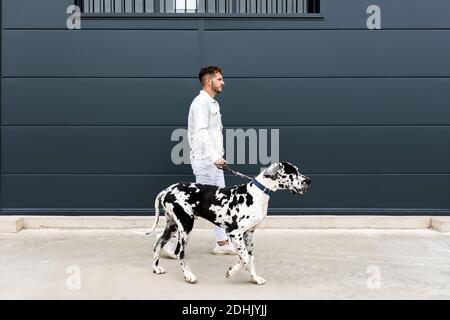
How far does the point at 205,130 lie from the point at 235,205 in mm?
1078

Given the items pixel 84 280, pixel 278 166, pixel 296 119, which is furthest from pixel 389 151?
pixel 84 280

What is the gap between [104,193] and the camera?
25.3ft

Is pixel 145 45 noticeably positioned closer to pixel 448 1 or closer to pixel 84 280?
pixel 84 280

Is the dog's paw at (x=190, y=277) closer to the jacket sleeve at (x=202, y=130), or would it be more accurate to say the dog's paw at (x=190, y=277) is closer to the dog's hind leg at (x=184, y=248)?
the dog's hind leg at (x=184, y=248)

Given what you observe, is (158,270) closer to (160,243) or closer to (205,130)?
(160,243)

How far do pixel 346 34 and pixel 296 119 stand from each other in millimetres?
1372

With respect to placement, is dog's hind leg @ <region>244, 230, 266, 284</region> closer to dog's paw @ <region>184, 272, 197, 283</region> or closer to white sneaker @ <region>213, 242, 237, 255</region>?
dog's paw @ <region>184, 272, 197, 283</region>

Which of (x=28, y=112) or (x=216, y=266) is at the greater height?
(x=28, y=112)

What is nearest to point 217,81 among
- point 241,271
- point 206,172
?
point 206,172

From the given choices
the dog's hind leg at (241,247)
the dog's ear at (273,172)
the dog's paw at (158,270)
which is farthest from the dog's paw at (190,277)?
the dog's ear at (273,172)

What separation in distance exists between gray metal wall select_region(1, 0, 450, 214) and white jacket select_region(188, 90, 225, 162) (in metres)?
1.69

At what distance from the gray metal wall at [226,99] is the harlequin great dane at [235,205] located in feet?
8.19

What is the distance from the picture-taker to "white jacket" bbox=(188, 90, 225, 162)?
572 centimetres

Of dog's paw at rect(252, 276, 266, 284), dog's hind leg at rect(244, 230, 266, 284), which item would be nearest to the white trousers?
dog's hind leg at rect(244, 230, 266, 284)
